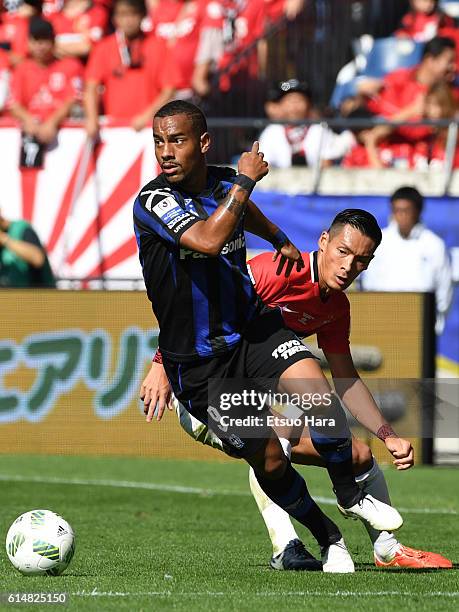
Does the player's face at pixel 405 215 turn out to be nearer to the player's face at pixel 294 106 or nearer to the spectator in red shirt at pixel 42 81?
the player's face at pixel 294 106

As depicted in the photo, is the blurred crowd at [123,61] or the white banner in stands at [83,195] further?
the blurred crowd at [123,61]

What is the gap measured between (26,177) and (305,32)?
13.2 ft

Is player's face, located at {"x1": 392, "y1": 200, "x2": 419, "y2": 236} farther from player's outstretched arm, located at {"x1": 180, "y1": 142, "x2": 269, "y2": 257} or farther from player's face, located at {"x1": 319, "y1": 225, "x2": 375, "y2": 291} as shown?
player's outstretched arm, located at {"x1": 180, "y1": 142, "x2": 269, "y2": 257}

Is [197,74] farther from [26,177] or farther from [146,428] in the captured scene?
[146,428]

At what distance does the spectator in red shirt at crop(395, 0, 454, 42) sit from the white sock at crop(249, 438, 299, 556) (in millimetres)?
10251

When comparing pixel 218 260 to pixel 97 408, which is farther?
pixel 97 408

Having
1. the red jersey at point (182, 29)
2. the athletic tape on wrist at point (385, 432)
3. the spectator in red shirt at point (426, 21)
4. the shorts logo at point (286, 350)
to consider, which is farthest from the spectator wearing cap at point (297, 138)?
the shorts logo at point (286, 350)

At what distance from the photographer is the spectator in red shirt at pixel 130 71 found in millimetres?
15203

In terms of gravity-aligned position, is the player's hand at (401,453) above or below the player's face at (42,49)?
below

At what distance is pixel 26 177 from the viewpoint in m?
14.9

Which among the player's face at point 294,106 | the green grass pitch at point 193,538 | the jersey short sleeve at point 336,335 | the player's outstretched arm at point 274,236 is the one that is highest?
the player's outstretched arm at point 274,236

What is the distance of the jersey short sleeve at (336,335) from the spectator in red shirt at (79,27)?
10.0 meters

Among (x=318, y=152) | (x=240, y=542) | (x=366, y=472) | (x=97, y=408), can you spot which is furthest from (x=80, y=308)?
(x=366, y=472)

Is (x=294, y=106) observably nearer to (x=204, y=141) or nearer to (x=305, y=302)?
(x=305, y=302)
